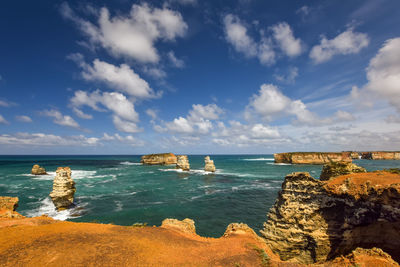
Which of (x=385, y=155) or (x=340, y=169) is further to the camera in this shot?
(x=385, y=155)

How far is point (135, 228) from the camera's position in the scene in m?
13.3

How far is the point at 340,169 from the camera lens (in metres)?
19.0

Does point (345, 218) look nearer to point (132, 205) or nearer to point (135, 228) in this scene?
point (135, 228)

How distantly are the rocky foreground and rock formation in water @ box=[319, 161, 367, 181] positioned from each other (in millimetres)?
4488

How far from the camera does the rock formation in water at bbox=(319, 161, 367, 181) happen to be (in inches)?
689

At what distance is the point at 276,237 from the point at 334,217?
485 cm

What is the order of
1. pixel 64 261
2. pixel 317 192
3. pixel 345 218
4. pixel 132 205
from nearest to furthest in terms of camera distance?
pixel 64 261, pixel 345 218, pixel 317 192, pixel 132 205

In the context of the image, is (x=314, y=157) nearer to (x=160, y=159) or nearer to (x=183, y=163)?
(x=183, y=163)

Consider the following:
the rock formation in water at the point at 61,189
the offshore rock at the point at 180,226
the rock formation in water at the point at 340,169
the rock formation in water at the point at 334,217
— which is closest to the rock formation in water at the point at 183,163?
the rock formation in water at the point at 61,189

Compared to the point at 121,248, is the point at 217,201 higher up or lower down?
lower down

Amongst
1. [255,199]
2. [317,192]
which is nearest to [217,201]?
[255,199]

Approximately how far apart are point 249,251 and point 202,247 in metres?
3.04

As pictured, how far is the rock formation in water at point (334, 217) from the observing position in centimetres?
1107

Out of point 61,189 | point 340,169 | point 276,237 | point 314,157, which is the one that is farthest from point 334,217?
point 314,157
